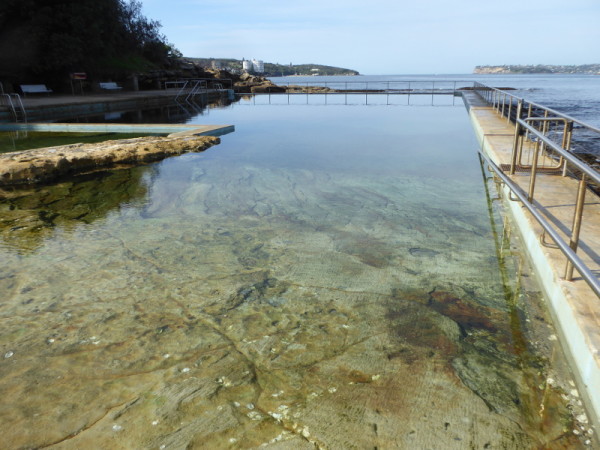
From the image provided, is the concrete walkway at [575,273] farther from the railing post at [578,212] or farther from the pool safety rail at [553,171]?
the railing post at [578,212]

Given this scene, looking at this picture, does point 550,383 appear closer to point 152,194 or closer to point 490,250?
point 490,250

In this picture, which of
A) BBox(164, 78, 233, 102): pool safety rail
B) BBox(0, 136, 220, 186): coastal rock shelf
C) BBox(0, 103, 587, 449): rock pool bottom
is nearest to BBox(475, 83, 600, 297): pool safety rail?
BBox(0, 103, 587, 449): rock pool bottom

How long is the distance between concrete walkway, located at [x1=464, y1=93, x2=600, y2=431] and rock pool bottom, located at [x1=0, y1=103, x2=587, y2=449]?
0.42 ft

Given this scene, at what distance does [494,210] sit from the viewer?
16.8 ft

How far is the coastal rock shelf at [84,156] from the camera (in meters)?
6.45

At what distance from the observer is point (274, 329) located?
2.80 metres

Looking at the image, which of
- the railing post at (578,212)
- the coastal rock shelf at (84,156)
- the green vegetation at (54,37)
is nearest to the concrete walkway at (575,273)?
the railing post at (578,212)

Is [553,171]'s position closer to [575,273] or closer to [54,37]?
[575,273]

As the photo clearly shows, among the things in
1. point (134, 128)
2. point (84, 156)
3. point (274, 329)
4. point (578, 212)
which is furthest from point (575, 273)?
point (134, 128)

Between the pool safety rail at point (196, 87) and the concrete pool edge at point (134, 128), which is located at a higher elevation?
the pool safety rail at point (196, 87)

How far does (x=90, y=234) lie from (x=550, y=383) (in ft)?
12.9

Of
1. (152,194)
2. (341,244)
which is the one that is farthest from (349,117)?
(341,244)

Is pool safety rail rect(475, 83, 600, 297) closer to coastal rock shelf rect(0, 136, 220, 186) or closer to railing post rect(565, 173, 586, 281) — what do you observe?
railing post rect(565, 173, 586, 281)

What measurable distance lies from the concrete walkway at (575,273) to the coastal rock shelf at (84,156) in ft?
18.9
